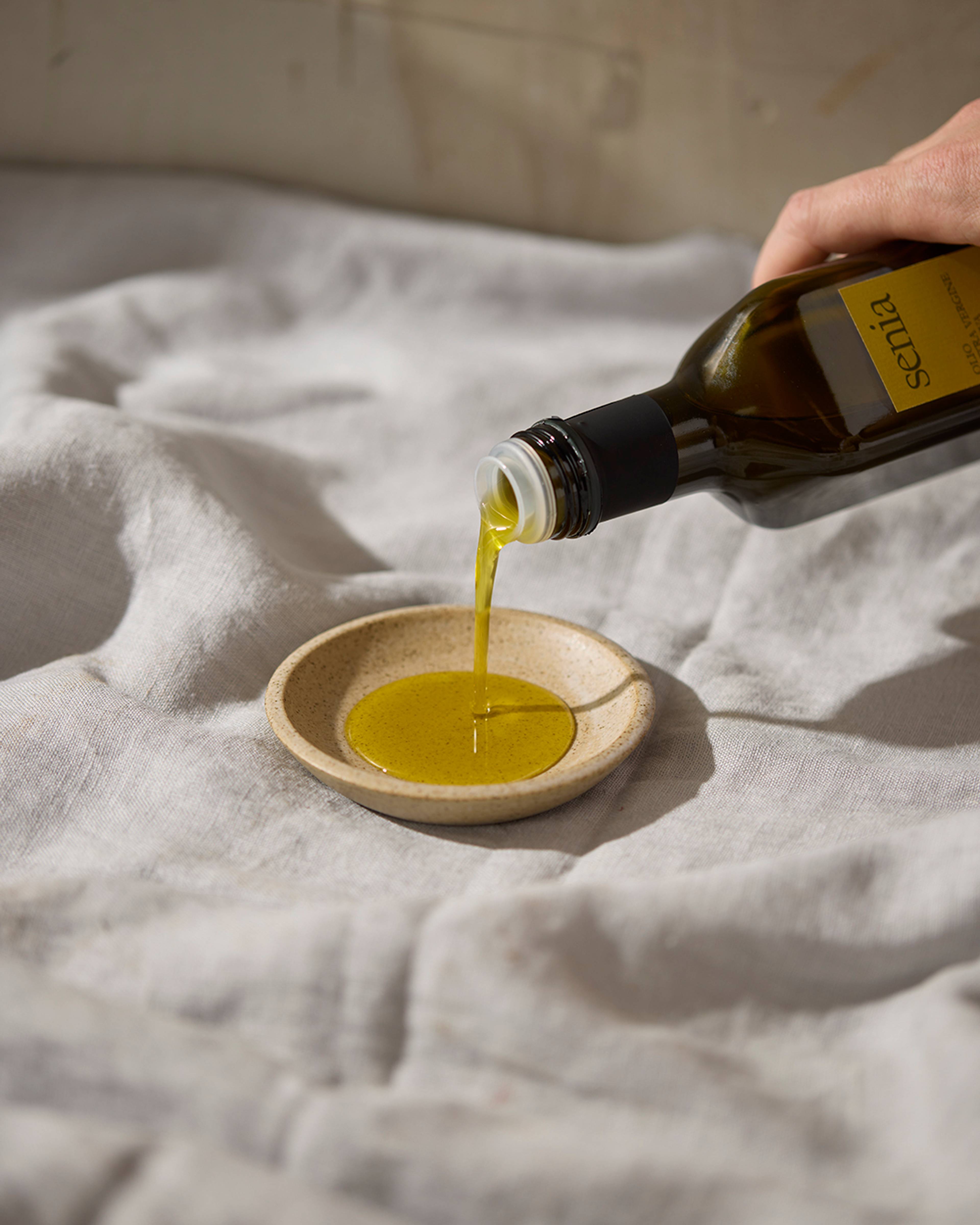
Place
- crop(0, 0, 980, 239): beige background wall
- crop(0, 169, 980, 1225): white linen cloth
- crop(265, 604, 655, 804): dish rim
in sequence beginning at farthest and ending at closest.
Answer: crop(0, 0, 980, 239): beige background wall < crop(265, 604, 655, 804): dish rim < crop(0, 169, 980, 1225): white linen cloth

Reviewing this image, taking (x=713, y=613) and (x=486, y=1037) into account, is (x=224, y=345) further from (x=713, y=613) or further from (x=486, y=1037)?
(x=486, y=1037)

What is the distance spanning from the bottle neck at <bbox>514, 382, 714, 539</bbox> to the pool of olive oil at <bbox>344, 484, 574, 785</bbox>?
0.23ft

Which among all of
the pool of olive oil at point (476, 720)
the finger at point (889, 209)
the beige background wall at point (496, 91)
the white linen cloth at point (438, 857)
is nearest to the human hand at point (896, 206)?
the finger at point (889, 209)

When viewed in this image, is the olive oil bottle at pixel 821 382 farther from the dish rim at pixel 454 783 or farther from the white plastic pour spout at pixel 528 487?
the dish rim at pixel 454 783

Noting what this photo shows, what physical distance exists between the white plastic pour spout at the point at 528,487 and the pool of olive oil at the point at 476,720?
40 millimetres

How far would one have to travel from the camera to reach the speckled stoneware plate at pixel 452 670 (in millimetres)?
682

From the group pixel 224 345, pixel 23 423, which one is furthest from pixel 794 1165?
pixel 224 345

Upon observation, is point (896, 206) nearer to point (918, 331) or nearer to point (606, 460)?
point (918, 331)

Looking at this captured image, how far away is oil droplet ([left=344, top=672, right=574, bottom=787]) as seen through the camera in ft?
2.43

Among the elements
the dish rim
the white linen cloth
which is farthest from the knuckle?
the dish rim

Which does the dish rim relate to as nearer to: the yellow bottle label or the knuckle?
the yellow bottle label

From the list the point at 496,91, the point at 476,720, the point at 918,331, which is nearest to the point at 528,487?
the point at 476,720

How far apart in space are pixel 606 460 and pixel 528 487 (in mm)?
52

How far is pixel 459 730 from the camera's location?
79 centimetres
